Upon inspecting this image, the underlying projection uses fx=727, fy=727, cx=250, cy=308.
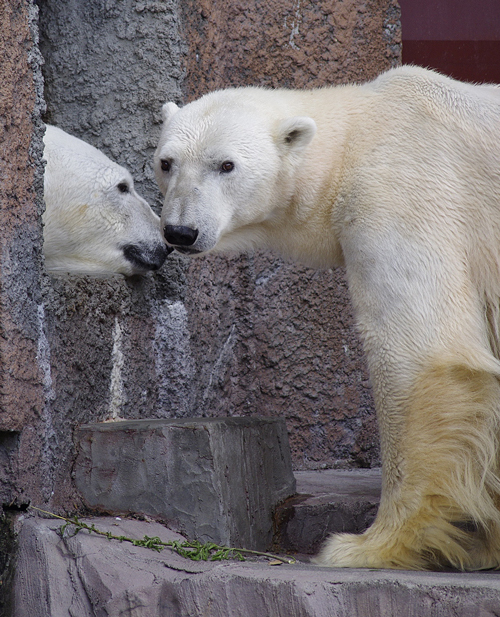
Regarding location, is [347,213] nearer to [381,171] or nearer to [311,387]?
[381,171]

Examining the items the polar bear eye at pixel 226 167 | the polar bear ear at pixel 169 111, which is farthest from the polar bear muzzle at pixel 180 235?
the polar bear ear at pixel 169 111

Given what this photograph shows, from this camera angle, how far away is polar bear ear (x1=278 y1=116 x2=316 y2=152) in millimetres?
2404

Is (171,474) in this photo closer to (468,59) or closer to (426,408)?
(426,408)

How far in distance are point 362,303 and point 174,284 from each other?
4.08 ft

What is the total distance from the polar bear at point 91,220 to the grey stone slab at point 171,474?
35.2 inches

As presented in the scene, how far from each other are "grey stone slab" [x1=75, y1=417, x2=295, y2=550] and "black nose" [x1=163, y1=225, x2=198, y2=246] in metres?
0.59

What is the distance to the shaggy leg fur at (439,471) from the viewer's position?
6.81 feet

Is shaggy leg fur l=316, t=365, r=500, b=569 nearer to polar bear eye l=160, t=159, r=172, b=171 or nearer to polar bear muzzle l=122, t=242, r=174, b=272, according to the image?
polar bear eye l=160, t=159, r=172, b=171

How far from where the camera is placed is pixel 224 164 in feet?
8.00

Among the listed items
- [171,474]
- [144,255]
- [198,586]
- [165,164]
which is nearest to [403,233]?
[165,164]

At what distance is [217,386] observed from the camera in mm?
3678

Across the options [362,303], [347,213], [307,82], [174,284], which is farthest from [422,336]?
[307,82]

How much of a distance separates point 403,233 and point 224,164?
0.66 m

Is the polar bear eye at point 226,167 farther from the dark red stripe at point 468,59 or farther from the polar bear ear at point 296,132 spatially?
the dark red stripe at point 468,59
